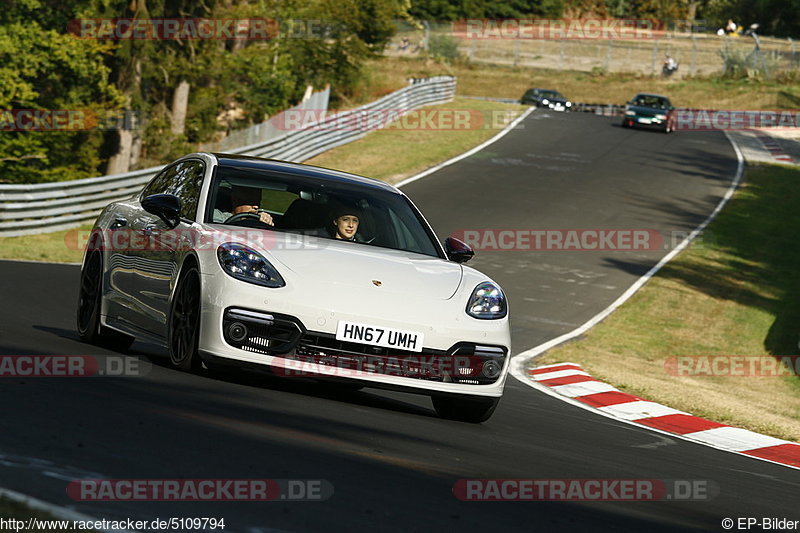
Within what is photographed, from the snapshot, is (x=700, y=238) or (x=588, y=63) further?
(x=588, y=63)

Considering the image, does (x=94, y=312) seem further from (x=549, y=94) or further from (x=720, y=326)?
(x=549, y=94)

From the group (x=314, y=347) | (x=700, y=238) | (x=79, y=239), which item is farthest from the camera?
(x=700, y=238)

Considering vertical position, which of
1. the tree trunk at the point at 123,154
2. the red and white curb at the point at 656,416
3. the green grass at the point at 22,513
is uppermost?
the green grass at the point at 22,513

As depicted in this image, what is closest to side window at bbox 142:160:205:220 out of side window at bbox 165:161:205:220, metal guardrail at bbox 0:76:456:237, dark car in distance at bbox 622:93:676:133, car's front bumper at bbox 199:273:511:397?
side window at bbox 165:161:205:220

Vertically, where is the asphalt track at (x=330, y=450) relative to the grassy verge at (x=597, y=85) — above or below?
above

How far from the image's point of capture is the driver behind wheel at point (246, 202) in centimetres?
840

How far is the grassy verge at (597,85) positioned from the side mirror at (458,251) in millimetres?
47053

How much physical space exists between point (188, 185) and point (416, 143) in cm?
2828

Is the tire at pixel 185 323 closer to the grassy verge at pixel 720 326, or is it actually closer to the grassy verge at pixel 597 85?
the grassy verge at pixel 720 326

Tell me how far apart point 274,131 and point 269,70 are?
19.0 metres

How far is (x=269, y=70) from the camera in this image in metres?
49.3

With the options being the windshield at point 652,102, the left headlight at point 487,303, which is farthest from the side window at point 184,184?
the windshield at point 652,102

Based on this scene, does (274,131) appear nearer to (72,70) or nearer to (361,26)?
(72,70)

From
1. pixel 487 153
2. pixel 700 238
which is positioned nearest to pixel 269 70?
pixel 487 153
